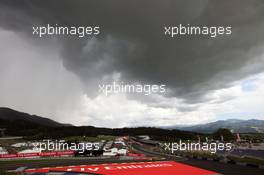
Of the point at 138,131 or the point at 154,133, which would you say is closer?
the point at 154,133

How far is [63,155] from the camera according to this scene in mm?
58906

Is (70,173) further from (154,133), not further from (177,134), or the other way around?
(154,133)

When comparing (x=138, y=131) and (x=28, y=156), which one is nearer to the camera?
(x=28, y=156)

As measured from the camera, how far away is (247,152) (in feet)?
132

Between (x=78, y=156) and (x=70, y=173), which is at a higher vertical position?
(x=70, y=173)

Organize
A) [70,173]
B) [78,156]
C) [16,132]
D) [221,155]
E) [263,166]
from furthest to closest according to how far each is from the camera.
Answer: [16,132]
[78,156]
[221,155]
[263,166]
[70,173]

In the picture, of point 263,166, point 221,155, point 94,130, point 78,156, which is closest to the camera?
point 263,166

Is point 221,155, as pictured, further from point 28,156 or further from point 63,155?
point 28,156

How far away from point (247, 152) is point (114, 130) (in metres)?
104

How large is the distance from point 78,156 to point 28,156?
1004cm

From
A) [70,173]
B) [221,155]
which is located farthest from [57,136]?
[70,173]

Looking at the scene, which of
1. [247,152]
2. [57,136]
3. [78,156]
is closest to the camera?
[247,152]

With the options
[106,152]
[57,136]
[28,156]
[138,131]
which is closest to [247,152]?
[106,152]

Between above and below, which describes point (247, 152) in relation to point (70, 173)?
below
